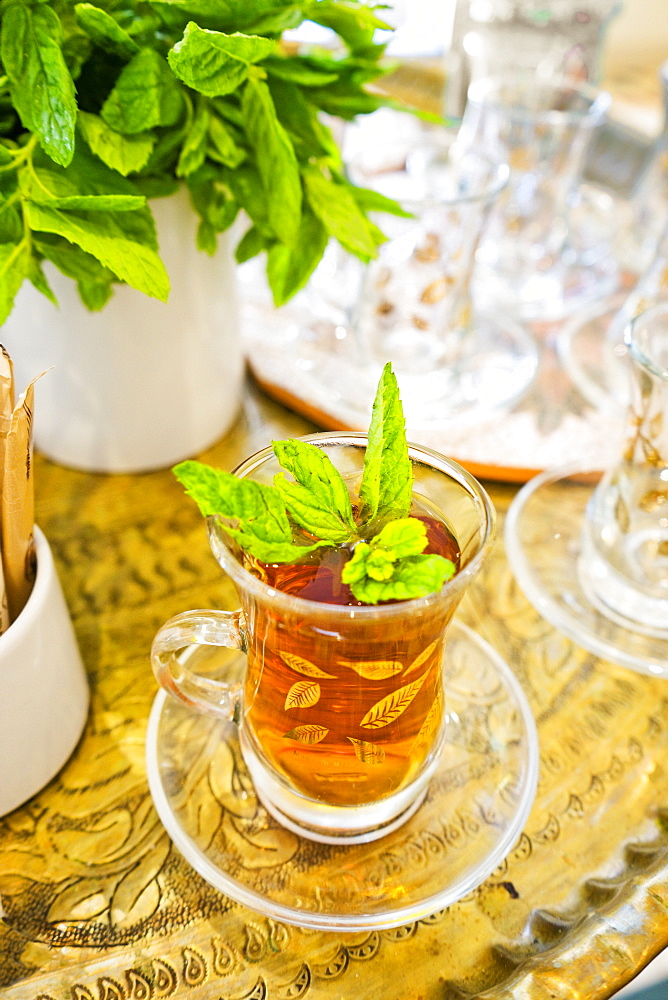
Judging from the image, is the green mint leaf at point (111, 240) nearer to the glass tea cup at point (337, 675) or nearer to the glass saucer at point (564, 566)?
the glass tea cup at point (337, 675)

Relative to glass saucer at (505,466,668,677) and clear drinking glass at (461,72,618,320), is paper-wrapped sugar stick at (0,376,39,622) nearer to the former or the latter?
glass saucer at (505,466,668,677)

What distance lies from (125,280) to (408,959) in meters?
0.32

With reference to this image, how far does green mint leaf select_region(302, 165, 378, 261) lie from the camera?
0.47m

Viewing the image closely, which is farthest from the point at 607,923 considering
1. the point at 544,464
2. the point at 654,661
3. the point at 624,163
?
the point at 624,163

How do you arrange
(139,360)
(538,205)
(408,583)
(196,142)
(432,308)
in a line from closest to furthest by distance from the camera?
(408,583) → (196,142) → (139,360) → (432,308) → (538,205)

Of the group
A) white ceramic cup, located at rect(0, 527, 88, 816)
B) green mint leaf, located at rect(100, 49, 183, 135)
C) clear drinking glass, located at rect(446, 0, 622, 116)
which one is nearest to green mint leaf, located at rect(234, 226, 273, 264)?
green mint leaf, located at rect(100, 49, 183, 135)

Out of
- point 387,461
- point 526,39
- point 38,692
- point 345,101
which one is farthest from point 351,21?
point 526,39

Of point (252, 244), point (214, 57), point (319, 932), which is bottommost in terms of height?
point (319, 932)

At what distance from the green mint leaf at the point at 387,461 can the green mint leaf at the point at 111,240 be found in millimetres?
136

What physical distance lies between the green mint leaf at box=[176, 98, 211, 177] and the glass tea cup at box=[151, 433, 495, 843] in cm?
16

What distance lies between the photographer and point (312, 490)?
0.34 meters

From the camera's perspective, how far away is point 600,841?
0.41m

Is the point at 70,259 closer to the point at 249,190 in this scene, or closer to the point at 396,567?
the point at 249,190

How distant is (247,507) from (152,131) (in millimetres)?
223
